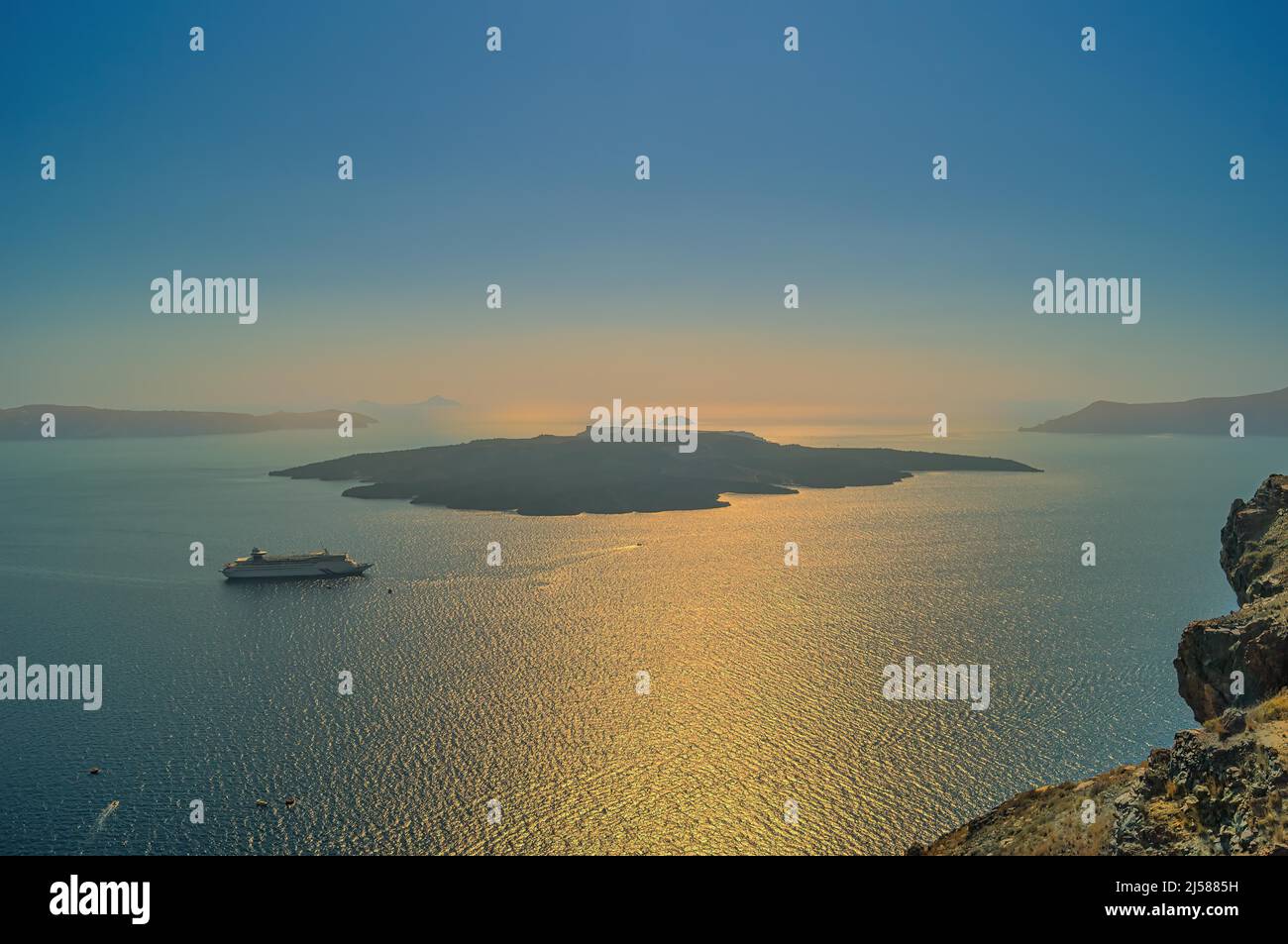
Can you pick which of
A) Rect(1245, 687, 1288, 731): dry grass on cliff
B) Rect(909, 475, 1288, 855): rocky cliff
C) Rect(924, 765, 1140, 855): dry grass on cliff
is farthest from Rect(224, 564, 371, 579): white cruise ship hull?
Rect(1245, 687, 1288, 731): dry grass on cliff

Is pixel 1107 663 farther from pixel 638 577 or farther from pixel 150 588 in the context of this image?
pixel 150 588

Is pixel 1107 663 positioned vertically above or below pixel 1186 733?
below

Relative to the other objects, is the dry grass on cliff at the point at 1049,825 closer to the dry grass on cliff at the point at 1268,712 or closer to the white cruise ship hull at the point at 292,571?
the dry grass on cliff at the point at 1268,712

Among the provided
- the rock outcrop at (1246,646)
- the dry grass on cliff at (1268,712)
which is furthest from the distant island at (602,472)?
the dry grass on cliff at (1268,712)

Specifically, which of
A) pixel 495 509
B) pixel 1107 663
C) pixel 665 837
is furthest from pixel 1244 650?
pixel 495 509
